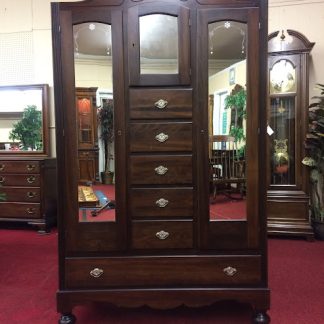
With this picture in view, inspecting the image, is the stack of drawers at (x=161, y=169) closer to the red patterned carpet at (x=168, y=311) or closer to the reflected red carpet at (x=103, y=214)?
the reflected red carpet at (x=103, y=214)

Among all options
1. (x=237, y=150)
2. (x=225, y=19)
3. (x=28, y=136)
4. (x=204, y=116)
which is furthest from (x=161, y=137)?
(x=28, y=136)

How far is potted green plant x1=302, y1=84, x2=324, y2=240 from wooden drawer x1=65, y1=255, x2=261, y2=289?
1.87 meters

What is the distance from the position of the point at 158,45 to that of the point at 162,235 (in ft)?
3.34

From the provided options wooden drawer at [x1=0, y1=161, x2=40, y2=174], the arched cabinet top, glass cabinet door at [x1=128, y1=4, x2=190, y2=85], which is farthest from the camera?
wooden drawer at [x1=0, y1=161, x2=40, y2=174]

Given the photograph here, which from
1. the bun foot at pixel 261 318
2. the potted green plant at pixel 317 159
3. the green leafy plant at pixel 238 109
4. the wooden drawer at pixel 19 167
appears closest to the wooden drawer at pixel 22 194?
the wooden drawer at pixel 19 167

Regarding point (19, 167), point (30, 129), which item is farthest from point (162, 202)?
point (30, 129)

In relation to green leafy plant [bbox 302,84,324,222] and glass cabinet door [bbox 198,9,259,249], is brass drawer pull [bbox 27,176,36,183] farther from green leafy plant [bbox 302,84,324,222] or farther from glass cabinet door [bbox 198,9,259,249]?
green leafy plant [bbox 302,84,324,222]

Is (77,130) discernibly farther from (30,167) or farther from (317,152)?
(317,152)

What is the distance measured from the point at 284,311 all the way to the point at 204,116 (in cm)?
127

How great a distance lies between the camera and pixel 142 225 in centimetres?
189

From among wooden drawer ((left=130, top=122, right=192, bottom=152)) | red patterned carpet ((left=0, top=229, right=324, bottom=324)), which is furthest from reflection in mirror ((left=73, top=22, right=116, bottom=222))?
red patterned carpet ((left=0, top=229, right=324, bottom=324))

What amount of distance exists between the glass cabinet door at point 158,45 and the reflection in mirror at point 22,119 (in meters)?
2.60

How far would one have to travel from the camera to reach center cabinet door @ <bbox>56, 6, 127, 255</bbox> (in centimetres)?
180

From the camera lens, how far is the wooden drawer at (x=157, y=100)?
1828 millimetres
